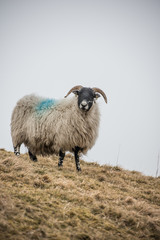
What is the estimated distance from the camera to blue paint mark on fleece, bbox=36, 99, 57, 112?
10.6 metres

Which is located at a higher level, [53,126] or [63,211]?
[53,126]

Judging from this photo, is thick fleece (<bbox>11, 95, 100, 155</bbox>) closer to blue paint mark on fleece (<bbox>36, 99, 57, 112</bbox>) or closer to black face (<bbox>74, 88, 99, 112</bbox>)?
blue paint mark on fleece (<bbox>36, 99, 57, 112</bbox>)

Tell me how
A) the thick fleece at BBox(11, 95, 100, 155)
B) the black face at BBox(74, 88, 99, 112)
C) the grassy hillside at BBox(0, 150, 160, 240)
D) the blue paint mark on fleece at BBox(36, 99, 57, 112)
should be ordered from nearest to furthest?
the grassy hillside at BBox(0, 150, 160, 240)
the black face at BBox(74, 88, 99, 112)
the thick fleece at BBox(11, 95, 100, 155)
the blue paint mark on fleece at BBox(36, 99, 57, 112)

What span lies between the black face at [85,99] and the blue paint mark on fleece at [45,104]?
1.68m

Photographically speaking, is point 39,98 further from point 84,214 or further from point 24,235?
point 24,235

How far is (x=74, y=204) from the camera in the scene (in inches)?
182

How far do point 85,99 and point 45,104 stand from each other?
100 inches

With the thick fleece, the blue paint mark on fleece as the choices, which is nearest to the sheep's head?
the thick fleece

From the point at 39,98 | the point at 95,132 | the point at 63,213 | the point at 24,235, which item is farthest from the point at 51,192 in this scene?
the point at 39,98

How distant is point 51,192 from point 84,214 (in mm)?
1102

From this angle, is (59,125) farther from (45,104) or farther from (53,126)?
(45,104)

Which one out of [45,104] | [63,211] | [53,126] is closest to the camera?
[63,211]

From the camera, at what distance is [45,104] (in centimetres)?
1076

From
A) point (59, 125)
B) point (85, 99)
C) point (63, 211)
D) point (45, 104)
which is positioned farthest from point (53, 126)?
point (63, 211)
